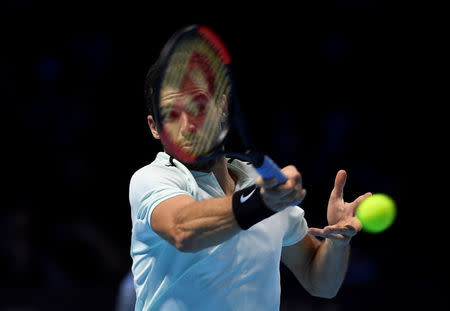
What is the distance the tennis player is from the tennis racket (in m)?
0.04

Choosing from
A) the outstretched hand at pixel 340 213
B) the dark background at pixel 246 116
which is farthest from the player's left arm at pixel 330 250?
the dark background at pixel 246 116

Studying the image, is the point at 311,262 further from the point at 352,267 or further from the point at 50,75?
the point at 50,75

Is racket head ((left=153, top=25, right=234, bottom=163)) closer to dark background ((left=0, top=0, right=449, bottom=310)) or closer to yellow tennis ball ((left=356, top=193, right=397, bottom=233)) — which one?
yellow tennis ball ((left=356, top=193, right=397, bottom=233))

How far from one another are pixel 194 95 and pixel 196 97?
0.01m

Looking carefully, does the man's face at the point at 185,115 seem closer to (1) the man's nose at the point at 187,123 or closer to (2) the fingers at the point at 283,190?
(1) the man's nose at the point at 187,123

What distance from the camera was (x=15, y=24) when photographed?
7.68 m

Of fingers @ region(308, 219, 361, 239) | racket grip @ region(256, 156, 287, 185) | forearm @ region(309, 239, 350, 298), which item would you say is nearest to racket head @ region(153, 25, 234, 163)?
racket grip @ region(256, 156, 287, 185)

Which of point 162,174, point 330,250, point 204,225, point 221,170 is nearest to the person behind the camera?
point 204,225

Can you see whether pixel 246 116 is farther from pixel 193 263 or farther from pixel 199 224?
pixel 199 224

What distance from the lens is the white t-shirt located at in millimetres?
2719

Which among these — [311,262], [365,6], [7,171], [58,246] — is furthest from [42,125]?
[311,262]

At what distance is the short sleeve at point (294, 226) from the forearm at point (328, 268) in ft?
0.41

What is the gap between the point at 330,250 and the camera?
3.22 meters

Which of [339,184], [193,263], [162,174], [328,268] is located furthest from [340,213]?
[162,174]
